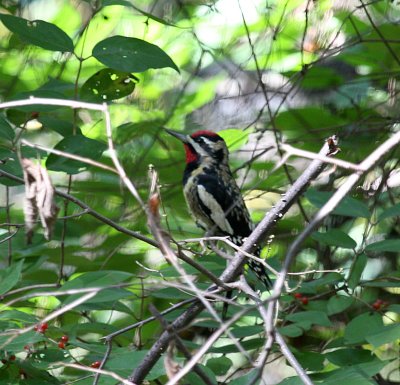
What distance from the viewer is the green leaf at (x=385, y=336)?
101 inches

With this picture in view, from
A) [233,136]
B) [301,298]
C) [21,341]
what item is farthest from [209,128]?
[21,341]

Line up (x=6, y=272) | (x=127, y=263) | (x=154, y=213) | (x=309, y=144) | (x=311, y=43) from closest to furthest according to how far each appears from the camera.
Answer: (x=154, y=213) → (x=6, y=272) → (x=127, y=263) → (x=309, y=144) → (x=311, y=43)

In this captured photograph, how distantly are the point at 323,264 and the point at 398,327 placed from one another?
178 centimetres

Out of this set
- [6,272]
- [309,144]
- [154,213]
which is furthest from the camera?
[309,144]

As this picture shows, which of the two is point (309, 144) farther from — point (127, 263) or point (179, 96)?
point (127, 263)

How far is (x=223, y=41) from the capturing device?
4.65 meters

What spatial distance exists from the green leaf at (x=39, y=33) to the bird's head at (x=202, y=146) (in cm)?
146

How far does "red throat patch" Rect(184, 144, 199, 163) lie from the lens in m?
4.47

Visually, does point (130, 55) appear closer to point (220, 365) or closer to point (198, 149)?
point (220, 365)

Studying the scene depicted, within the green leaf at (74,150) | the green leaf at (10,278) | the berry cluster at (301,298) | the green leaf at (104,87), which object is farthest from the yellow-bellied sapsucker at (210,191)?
the green leaf at (10,278)

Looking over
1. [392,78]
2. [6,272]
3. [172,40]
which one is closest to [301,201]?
[392,78]

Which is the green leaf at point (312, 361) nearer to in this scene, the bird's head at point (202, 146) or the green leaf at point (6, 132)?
the green leaf at point (6, 132)

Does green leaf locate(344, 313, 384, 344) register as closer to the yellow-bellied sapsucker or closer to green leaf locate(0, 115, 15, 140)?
green leaf locate(0, 115, 15, 140)

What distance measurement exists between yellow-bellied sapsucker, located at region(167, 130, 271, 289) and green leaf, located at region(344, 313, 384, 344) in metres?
1.51
